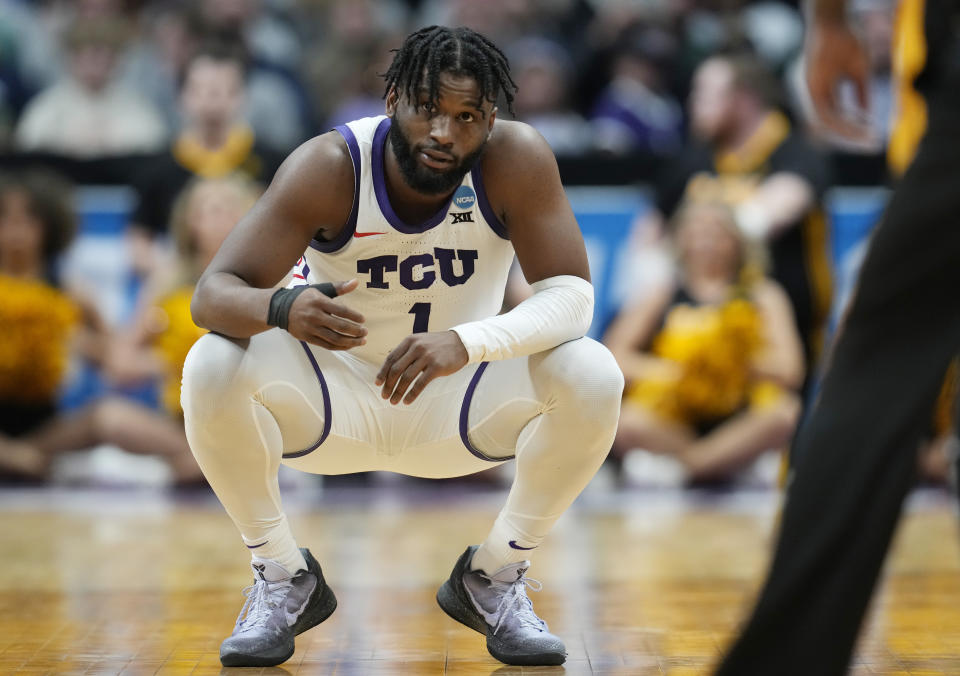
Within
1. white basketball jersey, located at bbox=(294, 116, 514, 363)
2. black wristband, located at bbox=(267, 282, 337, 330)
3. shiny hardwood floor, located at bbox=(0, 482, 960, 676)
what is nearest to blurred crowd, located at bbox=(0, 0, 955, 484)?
shiny hardwood floor, located at bbox=(0, 482, 960, 676)

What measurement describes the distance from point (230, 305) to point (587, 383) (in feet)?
2.69

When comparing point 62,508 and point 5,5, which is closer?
point 62,508

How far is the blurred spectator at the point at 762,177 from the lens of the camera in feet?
21.9

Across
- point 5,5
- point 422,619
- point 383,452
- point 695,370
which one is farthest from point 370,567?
point 5,5

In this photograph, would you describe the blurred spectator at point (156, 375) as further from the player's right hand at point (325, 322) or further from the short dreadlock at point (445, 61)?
the player's right hand at point (325, 322)

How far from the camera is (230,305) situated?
2.87 metres

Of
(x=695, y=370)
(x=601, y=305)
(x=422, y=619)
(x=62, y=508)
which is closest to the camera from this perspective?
(x=422, y=619)

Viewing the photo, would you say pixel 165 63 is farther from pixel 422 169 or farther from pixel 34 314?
pixel 422 169

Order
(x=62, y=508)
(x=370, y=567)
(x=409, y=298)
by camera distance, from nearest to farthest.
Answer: (x=409, y=298), (x=370, y=567), (x=62, y=508)

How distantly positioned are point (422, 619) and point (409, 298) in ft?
2.86

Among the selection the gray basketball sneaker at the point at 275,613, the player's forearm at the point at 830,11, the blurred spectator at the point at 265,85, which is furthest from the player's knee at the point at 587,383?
the blurred spectator at the point at 265,85

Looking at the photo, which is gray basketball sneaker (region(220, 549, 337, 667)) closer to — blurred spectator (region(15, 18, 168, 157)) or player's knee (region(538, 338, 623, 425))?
player's knee (region(538, 338, 623, 425))

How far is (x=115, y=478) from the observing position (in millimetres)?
6809

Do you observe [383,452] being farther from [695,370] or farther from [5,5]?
[5,5]
